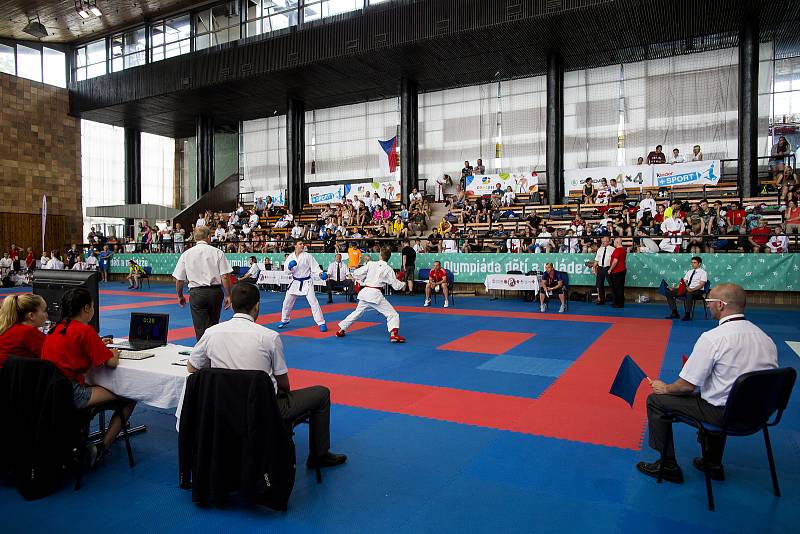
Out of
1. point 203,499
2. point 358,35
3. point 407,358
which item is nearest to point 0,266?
point 358,35

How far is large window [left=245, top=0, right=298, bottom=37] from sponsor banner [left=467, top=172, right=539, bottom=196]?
416 inches

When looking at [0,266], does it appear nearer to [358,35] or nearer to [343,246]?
[343,246]

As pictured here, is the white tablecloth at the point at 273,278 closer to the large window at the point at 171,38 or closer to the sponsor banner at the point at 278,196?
the sponsor banner at the point at 278,196

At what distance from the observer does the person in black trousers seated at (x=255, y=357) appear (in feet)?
10.4

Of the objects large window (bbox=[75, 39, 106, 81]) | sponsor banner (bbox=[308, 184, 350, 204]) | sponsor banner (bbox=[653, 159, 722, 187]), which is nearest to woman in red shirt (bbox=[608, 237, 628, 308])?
sponsor banner (bbox=[653, 159, 722, 187])

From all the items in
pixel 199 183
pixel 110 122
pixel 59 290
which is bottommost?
pixel 59 290

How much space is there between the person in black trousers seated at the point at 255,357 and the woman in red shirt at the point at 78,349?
75 centimetres

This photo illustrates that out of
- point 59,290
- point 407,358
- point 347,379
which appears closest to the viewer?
point 59,290

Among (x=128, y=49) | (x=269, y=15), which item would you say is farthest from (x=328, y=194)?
(x=128, y=49)

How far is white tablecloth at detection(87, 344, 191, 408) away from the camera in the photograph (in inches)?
140

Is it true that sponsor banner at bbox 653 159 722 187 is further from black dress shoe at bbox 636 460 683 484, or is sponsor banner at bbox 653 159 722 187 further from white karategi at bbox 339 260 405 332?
black dress shoe at bbox 636 460 683 484

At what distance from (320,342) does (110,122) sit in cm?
2722

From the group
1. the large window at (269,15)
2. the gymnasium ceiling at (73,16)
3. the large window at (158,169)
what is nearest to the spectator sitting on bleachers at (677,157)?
the large window at (269,15)

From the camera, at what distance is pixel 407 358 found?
24.1 ft
